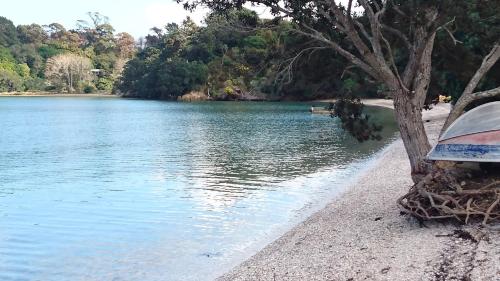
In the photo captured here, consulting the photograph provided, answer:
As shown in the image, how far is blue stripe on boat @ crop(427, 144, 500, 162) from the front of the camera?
986 cm

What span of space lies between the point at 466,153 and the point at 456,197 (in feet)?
2.90

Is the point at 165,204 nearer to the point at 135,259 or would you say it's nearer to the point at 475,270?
the point at 135,259

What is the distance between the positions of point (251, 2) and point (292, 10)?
1.00 meters

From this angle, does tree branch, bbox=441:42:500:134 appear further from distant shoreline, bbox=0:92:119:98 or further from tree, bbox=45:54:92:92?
tree, bbox=45:54:92:92

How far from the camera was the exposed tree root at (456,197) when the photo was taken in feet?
31.8

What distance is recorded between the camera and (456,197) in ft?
33.6

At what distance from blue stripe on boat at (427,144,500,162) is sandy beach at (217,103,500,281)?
1.33m

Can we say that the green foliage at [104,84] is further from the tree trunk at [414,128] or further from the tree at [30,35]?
the tree trunk at [414,128]

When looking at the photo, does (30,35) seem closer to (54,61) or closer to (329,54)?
(54,61)

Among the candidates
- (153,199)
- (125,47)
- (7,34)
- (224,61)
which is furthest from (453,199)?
(7,34)

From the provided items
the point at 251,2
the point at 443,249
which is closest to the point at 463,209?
the point at 443,249

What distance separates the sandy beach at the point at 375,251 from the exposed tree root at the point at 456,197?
0.88ft

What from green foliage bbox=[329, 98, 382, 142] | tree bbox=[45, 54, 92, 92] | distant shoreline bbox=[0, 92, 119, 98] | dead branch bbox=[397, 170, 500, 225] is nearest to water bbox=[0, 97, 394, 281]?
green foliage bbox=[329, 98, 382, 142]

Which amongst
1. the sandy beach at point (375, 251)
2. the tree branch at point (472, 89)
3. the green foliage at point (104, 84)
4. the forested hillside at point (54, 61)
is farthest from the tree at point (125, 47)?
the tree branch at point (472, 89)
